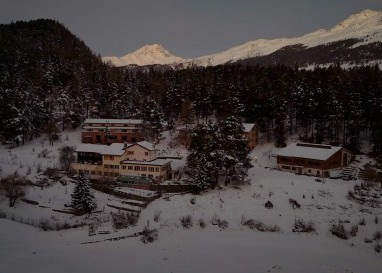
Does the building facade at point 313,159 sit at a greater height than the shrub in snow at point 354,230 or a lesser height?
greater

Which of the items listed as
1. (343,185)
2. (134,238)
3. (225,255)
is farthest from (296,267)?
(343,185)

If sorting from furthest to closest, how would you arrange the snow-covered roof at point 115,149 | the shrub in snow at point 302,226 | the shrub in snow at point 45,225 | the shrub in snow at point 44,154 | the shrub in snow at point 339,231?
the shrub in snow at point 44,154
the snow-covered roof at point 115,149
the shrub in snow at point 45,225
the shrub in snow at point 302,226
the shrub in snow at point 339,231

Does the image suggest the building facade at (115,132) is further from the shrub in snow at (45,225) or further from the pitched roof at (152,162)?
the shrub in snow at (45,225)

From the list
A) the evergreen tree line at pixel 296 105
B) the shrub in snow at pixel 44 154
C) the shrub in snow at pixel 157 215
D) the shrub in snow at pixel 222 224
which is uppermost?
the evergreen tree line at pixel 296 105

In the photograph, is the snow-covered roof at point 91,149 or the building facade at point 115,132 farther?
the building facade at point 115,132

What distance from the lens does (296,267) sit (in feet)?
85.8

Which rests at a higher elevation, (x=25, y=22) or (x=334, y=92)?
(x=25, y=22)

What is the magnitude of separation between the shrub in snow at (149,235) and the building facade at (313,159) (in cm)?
3227

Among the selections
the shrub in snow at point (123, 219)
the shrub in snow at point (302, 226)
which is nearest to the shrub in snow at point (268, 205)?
the shrub in snow at point (302, 226)

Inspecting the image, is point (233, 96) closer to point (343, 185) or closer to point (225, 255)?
point (343, 185)

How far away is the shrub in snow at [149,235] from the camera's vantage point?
1241 inches

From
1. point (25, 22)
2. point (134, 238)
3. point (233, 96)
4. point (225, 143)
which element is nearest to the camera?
point (134, 238)

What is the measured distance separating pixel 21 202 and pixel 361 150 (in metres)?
55.8

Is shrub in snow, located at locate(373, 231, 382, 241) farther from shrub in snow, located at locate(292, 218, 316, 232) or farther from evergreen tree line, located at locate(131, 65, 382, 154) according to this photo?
evergreen tree line, located at locate(131, 65, 382, 154)
